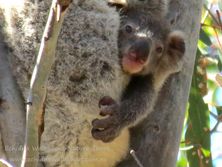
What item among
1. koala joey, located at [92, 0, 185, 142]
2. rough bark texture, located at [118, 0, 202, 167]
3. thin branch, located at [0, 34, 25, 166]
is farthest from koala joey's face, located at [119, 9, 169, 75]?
thin branch, located at [0, 34, 25, 166]

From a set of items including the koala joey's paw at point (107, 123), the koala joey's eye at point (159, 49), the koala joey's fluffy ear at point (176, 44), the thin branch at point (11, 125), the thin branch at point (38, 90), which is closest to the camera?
the thin branch at point (38, 90)

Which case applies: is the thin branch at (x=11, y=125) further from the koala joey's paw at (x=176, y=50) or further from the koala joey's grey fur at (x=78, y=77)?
the koala joey's paw at (x=176, y=50)

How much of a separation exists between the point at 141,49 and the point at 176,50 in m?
0.32

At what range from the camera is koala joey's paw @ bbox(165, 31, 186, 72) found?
11.1 ft

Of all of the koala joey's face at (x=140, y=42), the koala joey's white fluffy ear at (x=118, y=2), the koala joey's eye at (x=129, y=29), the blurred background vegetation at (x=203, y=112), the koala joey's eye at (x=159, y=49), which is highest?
the koala joey's white fluffy ear at (x=118, y=2)

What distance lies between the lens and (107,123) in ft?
9.95

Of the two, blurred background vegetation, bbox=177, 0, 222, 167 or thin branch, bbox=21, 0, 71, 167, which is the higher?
thin branch, bbox=21, 0, 71, 167

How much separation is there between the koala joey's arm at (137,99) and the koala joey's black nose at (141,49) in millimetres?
218

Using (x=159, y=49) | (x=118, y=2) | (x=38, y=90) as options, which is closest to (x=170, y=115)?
(x=159, y=49)

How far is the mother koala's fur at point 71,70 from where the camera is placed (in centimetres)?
310

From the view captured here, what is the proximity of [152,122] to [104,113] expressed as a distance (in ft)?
1.21

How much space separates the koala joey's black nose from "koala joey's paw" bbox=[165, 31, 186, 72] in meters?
0.18

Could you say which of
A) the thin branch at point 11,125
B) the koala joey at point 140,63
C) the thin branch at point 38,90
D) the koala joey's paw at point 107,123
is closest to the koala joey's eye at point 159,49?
the koala joey at point 140,63

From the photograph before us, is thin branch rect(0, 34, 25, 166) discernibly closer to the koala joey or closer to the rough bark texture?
the koala joey
